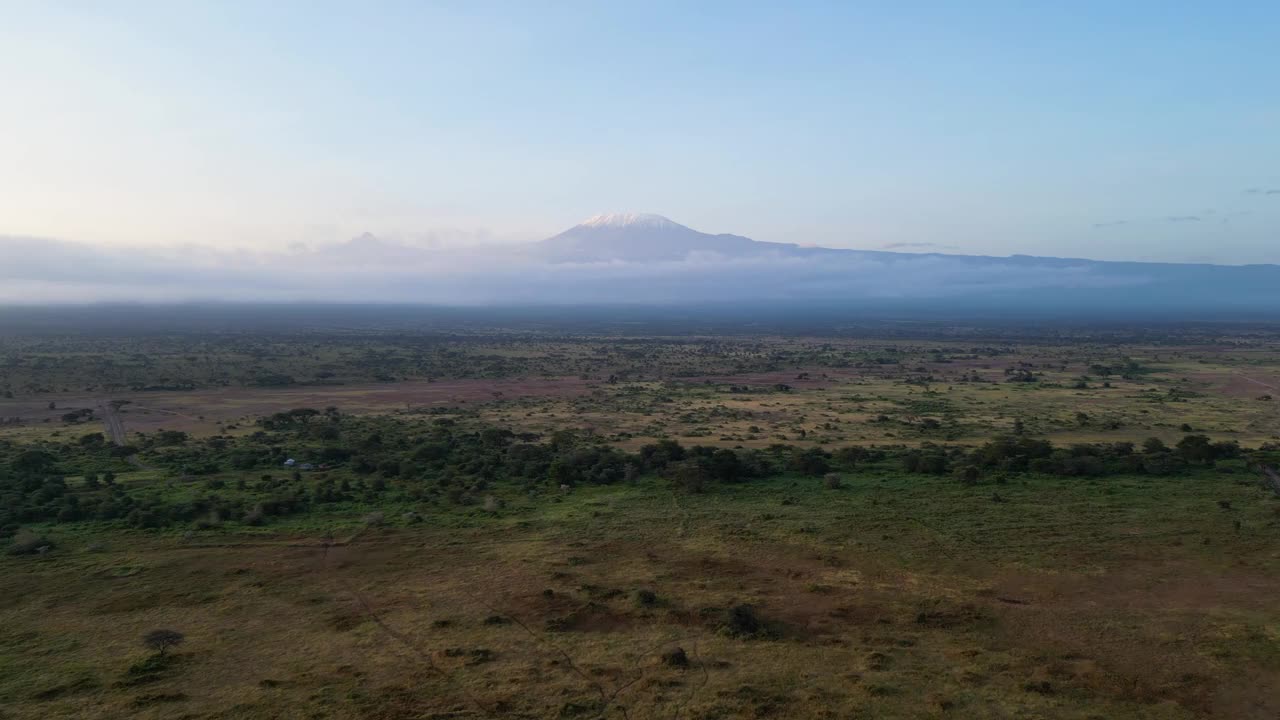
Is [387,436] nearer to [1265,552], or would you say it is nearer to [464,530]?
[464,530]

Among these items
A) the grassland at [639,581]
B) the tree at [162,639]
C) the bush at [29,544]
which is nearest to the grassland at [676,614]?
the grassland at [639,581]

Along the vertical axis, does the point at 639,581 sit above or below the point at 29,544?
below

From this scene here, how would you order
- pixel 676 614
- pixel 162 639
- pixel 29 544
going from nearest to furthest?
pixel 162 639 → pixel 676 614 → pixel 29 544

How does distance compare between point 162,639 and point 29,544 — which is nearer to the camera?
point 162,639

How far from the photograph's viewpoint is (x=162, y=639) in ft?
57.8

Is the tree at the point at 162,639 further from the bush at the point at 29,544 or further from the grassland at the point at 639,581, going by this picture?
the bush at the point at 29,544

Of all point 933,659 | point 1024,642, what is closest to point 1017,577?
point 1024,642

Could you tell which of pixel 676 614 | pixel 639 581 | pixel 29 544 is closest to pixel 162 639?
pixel 29 544

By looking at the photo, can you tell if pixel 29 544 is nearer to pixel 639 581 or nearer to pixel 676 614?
pixel 639 581

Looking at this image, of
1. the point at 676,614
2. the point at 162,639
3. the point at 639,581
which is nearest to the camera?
the point at 162,639

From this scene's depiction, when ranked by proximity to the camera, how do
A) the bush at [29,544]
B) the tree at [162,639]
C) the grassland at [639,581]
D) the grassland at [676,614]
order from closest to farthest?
the grassland at [676,614] < the grassland at [639,581] < the tree at [162,639] < the bush at [29,544]

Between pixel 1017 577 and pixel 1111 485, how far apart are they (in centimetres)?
1452

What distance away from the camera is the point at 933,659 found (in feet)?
54.1

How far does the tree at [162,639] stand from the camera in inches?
679
